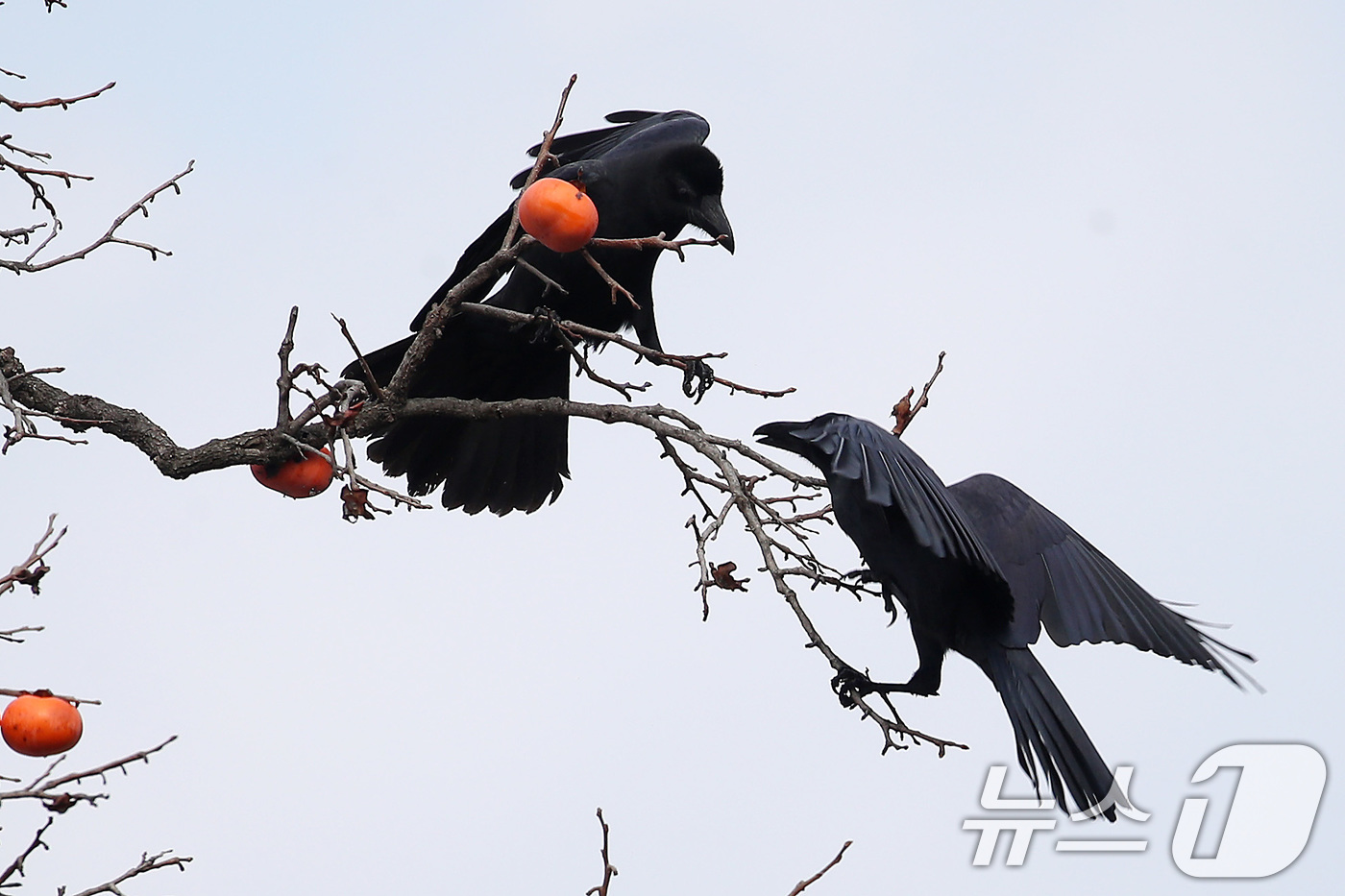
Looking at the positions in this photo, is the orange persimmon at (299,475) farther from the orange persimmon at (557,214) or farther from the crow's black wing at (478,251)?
the crow's black wing at (478,251)

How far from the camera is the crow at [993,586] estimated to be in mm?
3037

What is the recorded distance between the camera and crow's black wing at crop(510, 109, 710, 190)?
14.8 ft

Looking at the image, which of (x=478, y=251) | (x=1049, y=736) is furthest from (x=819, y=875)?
(x=478, y=251)

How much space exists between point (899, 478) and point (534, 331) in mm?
1315

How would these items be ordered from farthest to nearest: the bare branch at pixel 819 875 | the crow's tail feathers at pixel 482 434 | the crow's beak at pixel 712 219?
1. the crow's beak at pixel 712 219
2. the crow's tail feathers at pixel 482 434
3. the bare branch at pixel 819 875

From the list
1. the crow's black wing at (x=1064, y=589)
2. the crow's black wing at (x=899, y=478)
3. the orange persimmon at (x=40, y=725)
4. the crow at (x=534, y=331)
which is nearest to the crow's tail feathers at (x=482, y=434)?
the crow at (x=534, y=331)

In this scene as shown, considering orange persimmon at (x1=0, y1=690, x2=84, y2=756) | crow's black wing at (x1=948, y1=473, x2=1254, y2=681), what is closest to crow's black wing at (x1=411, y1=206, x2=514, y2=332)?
crow's black wing at (x1=948, y1=473, x2=1254, y2=681)

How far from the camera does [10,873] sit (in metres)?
2.26

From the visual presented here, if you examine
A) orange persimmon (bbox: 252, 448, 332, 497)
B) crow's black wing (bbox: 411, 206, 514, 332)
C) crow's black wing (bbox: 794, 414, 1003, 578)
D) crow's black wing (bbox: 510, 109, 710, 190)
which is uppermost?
crow's black wing (bbox: 510, 109, 710, 190)

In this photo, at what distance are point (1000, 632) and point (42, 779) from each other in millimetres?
2118

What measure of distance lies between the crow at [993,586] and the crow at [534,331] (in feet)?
3.49

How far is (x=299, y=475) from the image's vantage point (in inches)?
126

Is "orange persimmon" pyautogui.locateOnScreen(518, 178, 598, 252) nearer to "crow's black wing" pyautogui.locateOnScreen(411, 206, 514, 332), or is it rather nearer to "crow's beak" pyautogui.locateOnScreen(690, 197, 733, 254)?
"crow's black wing" pyautogui.locateOnScreen(411, 206, 514, 332)

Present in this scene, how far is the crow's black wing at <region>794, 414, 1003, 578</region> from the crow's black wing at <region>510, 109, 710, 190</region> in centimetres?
153
